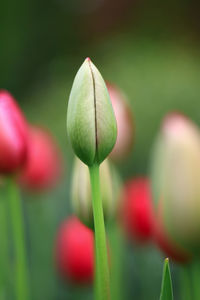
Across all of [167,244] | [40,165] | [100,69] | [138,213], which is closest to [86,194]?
[167,244]

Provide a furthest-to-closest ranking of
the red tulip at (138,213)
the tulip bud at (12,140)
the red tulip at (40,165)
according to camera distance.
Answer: the red tulip at (40,165) → the red tulip at (138,213) → the tulip bud at (12,140)

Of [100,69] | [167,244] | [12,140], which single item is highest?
[100,69]

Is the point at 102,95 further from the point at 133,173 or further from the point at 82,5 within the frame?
the point at 82,5

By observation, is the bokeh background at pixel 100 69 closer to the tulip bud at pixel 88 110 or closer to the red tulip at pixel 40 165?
the red tulip at pixel 40 165

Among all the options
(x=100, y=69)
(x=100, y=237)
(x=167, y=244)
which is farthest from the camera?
(x=100, y=69)

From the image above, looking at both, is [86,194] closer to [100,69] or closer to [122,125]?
[122,125]

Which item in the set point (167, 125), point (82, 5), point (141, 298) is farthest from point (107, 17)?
point (167, 125)

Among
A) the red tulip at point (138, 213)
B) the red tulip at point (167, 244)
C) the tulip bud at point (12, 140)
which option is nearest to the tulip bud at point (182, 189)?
the red tulip at point (167, 244)

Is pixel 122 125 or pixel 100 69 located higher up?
pixel 100 69
